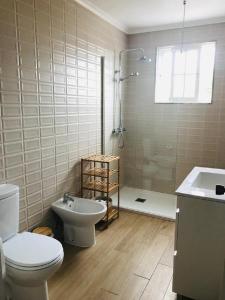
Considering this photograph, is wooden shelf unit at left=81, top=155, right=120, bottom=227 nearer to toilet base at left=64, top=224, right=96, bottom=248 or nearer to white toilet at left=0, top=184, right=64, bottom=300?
toilet base at left=64, top=224, right=96, bottom=248

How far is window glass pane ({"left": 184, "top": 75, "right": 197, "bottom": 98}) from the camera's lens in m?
3.49

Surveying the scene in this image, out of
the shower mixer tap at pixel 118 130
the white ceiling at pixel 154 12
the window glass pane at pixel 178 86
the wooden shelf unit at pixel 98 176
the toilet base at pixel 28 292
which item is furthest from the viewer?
the shower mixer tap at pixel 118 130

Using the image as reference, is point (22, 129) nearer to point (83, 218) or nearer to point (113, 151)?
point (83, 218)

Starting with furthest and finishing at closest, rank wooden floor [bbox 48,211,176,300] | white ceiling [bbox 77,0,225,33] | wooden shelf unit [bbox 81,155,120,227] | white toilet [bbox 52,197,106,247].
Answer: wooden shelf unit [bbox 81,155,120,227], white ceiling [bbox 77,0,225,33], white toilet [bbox 52,197,106,247], wooden floor [bbox 48,211,176,300]

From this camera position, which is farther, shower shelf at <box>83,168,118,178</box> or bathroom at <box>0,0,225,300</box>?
shower shelf at <box>83,168,118,178</box>

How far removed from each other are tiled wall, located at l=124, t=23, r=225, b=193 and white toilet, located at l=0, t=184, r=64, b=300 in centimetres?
236

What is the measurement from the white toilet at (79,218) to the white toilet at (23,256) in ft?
1.75

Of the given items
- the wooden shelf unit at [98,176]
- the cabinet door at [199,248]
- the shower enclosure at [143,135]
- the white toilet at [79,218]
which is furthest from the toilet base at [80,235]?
the shower enclosure at [143,135]

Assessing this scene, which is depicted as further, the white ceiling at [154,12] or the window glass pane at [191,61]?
the window glass pane at [191,61]

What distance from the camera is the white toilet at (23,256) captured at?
1.61m

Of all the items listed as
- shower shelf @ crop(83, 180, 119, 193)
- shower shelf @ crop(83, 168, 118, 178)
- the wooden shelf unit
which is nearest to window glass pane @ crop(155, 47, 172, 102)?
the wooden shelf unit

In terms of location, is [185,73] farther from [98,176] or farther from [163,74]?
[98,176]

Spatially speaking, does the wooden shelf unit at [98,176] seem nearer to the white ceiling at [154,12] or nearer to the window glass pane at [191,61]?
the window glass pane at [191,61]

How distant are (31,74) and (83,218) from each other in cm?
139
